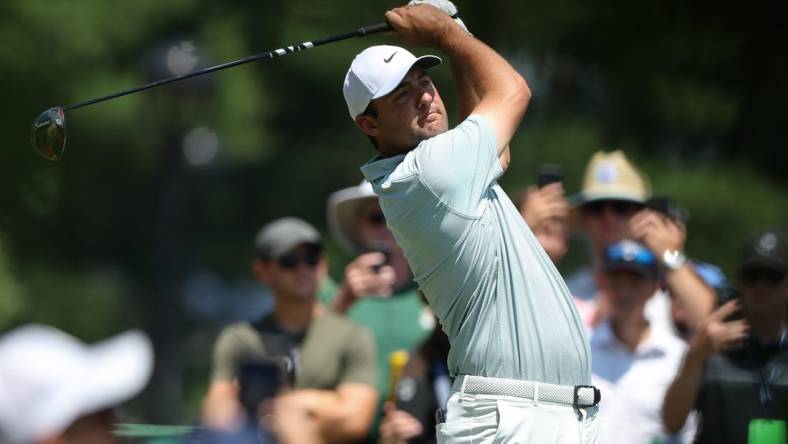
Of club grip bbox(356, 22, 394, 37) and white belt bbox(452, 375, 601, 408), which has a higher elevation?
club grip bbox(356, 22, 394, 37)

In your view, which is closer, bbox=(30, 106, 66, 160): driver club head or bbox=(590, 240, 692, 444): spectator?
bbox=(30, 106, 66, 160): driver club head

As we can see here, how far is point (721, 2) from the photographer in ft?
32.2

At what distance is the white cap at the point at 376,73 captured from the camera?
4.59 metres

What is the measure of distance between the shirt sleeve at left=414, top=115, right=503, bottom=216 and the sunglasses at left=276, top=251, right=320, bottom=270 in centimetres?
218

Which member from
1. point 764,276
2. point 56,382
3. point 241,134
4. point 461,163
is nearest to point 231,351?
point 764,276

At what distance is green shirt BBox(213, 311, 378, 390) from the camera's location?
243 inches

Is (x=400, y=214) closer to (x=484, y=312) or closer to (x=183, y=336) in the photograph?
(x=484, y=312)

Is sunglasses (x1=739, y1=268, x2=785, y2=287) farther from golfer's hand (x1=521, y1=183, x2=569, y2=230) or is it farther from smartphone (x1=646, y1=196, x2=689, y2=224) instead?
golfer's hand (x1=521, y1=183, x2=569, y2=230)

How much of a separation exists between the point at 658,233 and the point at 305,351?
1437 millimetres

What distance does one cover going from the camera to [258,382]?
5816mm

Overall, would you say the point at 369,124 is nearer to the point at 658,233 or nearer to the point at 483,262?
the point at 483,262

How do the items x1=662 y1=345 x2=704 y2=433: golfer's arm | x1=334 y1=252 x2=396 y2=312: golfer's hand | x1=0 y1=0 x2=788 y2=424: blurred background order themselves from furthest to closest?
x1=0 y1=0 x2=788 y2=424: blurred background
x1=334 y1=252 x2=396 y2=312: golfer's hand
x1=662 y1=345 x2=704 y2=433: golfer's arm

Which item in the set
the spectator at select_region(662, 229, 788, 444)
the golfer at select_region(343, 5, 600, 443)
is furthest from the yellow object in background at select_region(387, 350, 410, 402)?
the golfer at select_region(343, 5, 600, 443)

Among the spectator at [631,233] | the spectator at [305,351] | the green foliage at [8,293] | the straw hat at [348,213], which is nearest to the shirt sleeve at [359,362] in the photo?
the spectator at [305,351]
